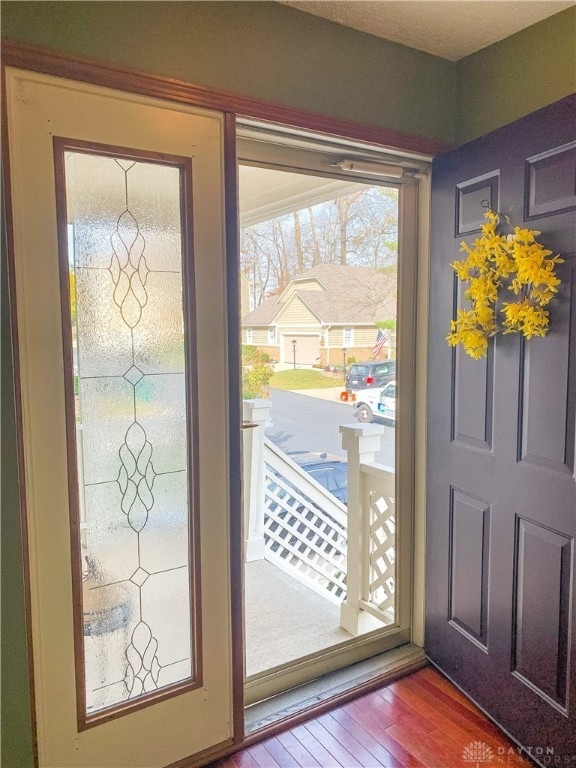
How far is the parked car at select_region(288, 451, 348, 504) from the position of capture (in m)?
3.21

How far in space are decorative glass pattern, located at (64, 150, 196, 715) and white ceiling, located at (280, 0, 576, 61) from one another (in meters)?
0.82

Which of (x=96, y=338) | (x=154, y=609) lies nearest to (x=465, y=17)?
(x=96, y=338)

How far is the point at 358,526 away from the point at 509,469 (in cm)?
99

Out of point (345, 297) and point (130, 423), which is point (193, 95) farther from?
point (345, 297)

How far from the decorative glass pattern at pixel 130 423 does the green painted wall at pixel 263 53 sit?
0.31 m

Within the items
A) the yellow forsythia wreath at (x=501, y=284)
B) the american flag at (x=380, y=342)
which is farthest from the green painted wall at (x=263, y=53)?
the american flag at (x=380, y=342)

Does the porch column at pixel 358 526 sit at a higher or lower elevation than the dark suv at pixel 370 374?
lower

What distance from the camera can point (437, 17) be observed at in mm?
1846

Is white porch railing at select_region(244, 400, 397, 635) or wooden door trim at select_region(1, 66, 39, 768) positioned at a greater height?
wooden door trim at select_region(1, 66, 39, 768)

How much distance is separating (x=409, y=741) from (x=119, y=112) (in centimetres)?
229

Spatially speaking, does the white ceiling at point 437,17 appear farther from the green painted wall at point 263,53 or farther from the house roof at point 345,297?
the house roof at point 345,297

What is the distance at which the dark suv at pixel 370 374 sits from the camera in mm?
2463

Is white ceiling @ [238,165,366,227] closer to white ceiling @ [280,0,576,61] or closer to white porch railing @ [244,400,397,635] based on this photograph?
white ceiling @ [280,0,576,61]

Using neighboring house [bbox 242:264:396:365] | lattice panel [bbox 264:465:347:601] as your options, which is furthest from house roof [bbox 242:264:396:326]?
lattice panel [bbox 264:465:347:601]
